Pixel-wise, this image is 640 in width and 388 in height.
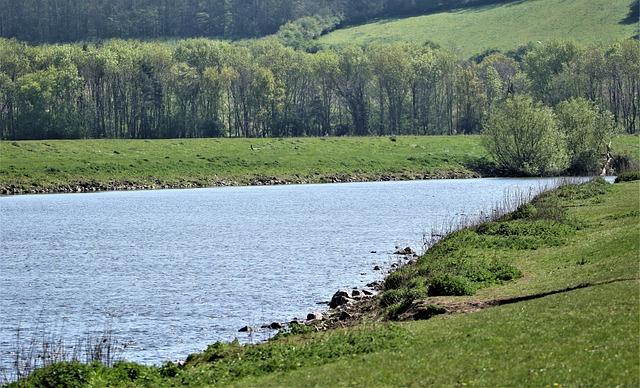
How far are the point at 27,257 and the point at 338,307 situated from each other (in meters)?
28.8

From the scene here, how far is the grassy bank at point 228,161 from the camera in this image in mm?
133375

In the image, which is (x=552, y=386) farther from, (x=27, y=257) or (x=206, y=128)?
(x=206, y=128)

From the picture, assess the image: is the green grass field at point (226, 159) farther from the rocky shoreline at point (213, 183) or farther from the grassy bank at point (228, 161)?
the rocky shoreline at point (213, 183)

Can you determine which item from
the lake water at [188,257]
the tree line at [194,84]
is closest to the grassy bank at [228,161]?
the lake water at [188,257]

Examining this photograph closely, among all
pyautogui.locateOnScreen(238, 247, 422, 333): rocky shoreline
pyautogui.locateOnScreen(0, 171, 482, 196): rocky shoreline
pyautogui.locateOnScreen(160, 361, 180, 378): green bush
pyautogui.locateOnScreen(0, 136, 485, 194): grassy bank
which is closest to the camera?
pyautogui.locateOnScreen(160, 361, 180, 378): green bush

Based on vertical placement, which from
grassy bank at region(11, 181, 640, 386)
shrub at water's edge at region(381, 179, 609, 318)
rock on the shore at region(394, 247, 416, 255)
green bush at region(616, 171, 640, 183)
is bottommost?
green bush at region(616, 171, 640, 183)

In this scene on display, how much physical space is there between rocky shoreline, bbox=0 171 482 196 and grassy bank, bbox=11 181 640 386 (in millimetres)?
95112

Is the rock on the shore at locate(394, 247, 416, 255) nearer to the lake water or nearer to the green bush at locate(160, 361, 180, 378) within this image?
the lake water

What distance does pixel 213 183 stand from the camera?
142 m

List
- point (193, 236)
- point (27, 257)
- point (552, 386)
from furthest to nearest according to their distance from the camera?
point (193, 236), point (27, 257), point (552, 386)

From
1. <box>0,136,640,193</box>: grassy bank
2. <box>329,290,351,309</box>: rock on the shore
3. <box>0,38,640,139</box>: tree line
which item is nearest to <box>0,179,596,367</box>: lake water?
<box>329,290,351,309</box>: rock on the shore

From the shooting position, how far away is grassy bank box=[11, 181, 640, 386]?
23.6m

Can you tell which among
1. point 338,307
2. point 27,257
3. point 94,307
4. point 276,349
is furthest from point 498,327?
point 27,257

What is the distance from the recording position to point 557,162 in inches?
5448
